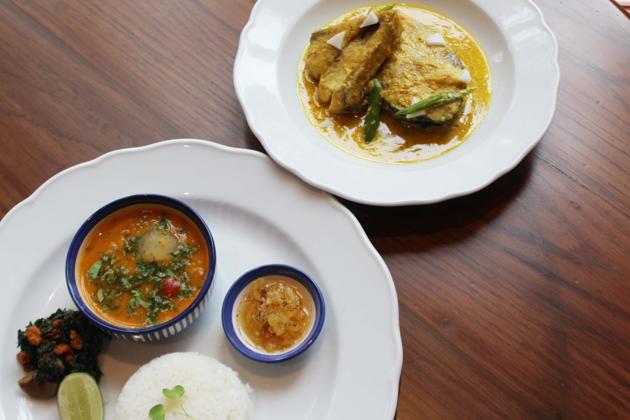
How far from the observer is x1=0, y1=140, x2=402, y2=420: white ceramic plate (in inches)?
75.8

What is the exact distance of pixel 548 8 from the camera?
112 inches

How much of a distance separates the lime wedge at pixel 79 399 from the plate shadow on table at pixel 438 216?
111 cm

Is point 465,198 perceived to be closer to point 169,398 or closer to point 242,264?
point 242,264

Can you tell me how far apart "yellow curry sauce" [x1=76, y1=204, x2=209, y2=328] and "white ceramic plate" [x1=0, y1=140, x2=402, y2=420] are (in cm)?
16

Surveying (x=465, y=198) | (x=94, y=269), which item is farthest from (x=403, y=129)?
(x=94, y=269)

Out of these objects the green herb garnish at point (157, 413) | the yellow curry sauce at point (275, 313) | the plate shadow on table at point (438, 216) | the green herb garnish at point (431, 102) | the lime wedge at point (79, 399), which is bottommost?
the lime wedge at point (79, 399)

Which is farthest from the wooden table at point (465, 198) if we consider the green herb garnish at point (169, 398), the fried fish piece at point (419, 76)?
the green herb garnish at point (169, 398)

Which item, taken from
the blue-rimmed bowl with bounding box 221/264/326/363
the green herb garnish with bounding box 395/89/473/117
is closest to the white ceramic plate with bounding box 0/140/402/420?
the blue-rimmed bowl with bounding box 221/264/326/363

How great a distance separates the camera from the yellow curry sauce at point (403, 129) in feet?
8.06

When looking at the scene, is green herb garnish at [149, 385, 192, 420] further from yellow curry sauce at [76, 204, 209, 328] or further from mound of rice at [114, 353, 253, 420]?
yellow curry sauce at [76, 204, 209, 328]

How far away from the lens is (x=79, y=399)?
1.87 meters

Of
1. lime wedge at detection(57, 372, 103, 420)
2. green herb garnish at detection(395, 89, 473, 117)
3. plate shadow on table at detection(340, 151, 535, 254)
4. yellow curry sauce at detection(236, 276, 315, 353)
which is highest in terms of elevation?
green herb garnish at detection(395, 89, 473, 117)

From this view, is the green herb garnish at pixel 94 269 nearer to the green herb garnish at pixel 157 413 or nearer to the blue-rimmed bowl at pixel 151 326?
the blue-rimmed bowl at pixel 151 326

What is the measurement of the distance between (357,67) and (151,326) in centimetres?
140
